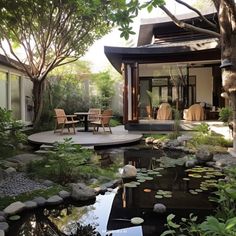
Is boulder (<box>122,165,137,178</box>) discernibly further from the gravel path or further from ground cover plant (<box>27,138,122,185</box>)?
the gravel path

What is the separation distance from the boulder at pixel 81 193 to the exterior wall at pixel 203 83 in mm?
12180

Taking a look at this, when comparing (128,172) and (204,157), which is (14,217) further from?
(204,157)

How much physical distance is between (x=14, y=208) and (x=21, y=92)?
442 inches

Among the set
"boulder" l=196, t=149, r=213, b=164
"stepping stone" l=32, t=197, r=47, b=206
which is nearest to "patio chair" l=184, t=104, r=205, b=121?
"boulder" l=196, t=149, r=213, b=164

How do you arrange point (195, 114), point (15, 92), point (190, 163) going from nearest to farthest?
point (190, 163)
point (195, 114)
point (15, 92)

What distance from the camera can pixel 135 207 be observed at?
438 centimetres

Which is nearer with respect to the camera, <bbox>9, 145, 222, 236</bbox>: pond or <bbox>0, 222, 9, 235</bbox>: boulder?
<bbox>0, 222, 9, 235</bbox>: boulder

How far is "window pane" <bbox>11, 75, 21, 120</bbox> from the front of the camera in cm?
1362

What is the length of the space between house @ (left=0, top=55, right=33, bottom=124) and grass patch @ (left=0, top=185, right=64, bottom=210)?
318 inches

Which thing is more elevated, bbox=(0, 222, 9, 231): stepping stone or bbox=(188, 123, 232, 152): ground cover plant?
bbox=(188, 123, 232, 152): ground cover plant

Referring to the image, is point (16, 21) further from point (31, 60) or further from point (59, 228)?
point (59, 228)

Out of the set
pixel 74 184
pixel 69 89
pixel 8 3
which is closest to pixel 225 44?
pixel 74 184

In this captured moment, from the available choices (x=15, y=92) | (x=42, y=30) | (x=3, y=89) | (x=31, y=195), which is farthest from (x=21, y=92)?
(x=31, y=195)

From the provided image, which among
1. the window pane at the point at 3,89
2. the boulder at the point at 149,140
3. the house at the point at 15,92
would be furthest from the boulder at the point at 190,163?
the window pane at the point at 3,89
